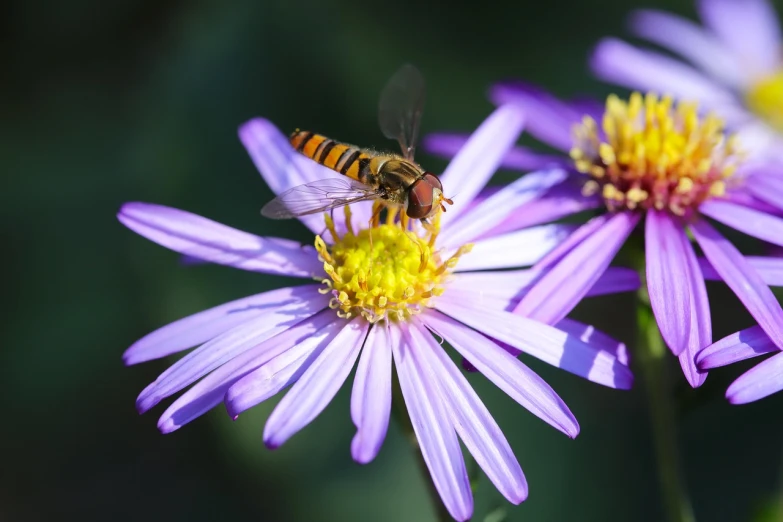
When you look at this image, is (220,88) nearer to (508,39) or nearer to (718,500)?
(508,39)

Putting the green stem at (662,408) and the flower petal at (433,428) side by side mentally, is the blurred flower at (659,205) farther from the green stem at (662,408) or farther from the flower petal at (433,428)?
the flower petal at (433,428)

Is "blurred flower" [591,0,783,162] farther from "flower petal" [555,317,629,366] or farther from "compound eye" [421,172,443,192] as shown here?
"flower petal" [555,317,629,366]

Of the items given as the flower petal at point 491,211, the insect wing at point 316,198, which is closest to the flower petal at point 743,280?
the flower petal at point 491,211

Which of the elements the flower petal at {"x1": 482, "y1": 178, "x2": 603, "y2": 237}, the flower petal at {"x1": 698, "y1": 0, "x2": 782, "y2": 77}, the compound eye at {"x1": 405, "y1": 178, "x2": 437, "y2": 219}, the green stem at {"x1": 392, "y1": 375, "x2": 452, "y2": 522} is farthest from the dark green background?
the compound eye at {"x1": 405, "y1": 178, "x2": 437, "y2": 219}

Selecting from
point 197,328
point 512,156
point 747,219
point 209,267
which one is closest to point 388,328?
point 197,328

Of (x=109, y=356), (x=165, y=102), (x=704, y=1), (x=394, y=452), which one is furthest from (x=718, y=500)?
(x=165, y=102)

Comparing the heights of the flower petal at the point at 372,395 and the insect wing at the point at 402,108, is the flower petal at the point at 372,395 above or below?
below
